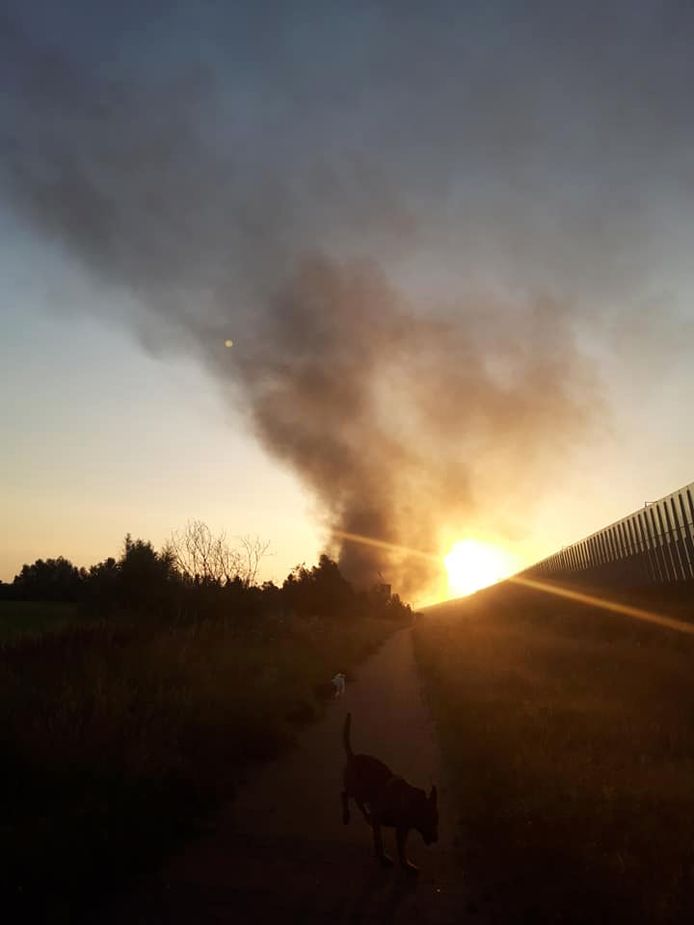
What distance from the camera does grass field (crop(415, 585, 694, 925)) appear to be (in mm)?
5578

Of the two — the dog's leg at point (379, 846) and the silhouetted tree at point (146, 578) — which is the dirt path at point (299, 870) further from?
the silhouetted tree at point (146, 578)

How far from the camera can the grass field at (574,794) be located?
5.58 m

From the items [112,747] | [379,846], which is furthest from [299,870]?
[112,747]

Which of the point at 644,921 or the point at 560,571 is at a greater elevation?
the point at 560,571

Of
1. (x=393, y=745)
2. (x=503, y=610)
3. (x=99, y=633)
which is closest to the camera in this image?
(x=393, y=745)

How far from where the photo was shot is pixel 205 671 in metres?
14.3

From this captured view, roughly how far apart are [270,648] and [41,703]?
1396 cm

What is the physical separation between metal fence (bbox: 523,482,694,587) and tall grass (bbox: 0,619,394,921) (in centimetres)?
4309

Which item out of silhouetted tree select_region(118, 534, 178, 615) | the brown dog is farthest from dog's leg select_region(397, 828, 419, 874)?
silhouetted tree select_region(118, 534, 178, 615)

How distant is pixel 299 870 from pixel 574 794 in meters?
3.42

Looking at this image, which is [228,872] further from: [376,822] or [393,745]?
[393,745]

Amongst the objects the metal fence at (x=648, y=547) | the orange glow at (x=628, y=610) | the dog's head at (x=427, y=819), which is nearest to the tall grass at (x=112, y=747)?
the dog's head at (x=427, y=819)

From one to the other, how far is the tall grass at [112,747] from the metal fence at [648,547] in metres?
43.1

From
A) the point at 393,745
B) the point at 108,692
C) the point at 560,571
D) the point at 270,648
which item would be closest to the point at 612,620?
the point at 270,648
